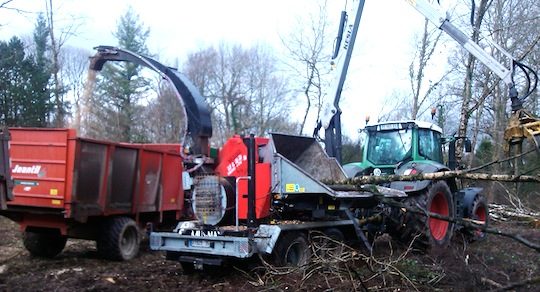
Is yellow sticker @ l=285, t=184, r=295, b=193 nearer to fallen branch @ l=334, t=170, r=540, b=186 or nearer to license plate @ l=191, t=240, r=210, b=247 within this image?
fallen branch @ l=334, t=170, r=540, b=186

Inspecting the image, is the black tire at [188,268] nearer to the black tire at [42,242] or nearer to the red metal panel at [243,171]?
the red metal panel at [243,171]

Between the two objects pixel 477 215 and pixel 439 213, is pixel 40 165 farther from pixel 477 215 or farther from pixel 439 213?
pixel 477 215

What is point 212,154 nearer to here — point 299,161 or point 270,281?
point 299,161

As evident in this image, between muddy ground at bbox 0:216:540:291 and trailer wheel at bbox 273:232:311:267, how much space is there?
35 centimetres

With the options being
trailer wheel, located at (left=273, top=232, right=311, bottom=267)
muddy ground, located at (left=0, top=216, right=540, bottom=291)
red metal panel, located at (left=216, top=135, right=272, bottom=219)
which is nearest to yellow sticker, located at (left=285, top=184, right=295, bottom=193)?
red metal panel, located at (left=216, top=135, right=272, bottom=219)

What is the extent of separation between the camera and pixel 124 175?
1050 centimetres

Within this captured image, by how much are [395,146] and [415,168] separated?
42.7 inches

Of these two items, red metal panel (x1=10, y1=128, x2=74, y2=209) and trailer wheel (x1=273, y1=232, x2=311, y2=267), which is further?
red metal panel (x1=10, y1=128, x2=74, y2=209)

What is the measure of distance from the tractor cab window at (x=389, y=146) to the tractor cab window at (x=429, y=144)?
25 centimetres

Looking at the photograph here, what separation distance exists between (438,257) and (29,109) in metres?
24.7

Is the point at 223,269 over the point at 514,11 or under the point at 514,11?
under

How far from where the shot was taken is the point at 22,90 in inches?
1091

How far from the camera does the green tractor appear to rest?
10.1m

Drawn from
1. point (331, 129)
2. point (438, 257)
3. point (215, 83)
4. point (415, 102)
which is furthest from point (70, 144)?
point (215, 83)
